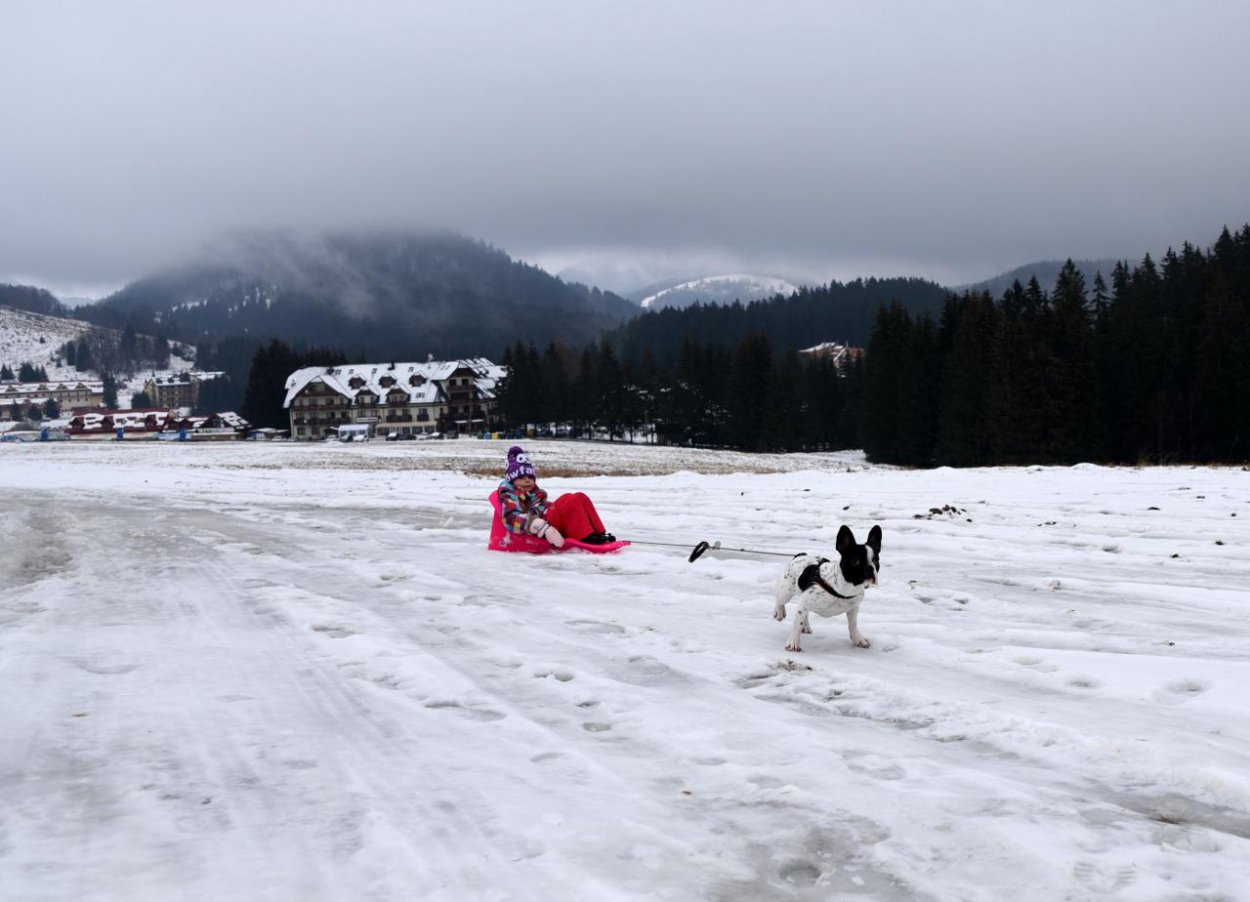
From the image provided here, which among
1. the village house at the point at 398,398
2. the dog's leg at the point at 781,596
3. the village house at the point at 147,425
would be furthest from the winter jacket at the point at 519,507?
the village house at the point at 147,425

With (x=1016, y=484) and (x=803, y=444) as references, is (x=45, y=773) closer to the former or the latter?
(x=1016, y=484)

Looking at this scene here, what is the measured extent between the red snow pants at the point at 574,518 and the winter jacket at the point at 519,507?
220mm

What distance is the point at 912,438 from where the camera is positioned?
59.5m

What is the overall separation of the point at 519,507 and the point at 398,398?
12307 centimetres

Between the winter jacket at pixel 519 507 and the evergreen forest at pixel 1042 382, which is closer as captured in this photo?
the winter jacket at pixel 519 507

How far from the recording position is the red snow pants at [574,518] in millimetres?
11148

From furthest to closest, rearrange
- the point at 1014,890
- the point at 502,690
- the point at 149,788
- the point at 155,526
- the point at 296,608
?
the point at 155,526, the point at 296,608, the point at 502,690, the point at 149,788, the point at 1014,890

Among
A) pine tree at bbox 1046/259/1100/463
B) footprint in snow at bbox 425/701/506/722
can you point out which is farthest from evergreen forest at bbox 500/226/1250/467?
footprint in snow at bbox 425/701/506/722

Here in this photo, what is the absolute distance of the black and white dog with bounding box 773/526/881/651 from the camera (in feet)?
18.6

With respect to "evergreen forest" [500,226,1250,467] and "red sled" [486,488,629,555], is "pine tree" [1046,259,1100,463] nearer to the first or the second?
"evergreen forest" [500,226,1250,467]

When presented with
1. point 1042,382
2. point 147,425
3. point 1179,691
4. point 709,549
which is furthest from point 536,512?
point 147,425

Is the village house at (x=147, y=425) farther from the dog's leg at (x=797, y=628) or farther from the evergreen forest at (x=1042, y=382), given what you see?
the dog's leg at (x=797, y=628)

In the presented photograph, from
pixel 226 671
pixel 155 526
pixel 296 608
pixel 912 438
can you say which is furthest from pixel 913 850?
pixel 912 438

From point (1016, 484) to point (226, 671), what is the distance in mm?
15368
